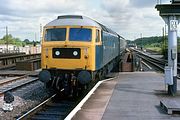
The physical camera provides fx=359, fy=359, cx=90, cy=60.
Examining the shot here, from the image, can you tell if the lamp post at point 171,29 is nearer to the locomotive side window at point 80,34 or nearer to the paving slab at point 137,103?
the paving slab at point 137,103

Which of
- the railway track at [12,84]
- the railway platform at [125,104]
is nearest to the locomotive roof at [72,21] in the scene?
the railway platform at [125,104]

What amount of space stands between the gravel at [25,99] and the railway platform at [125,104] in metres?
2.30

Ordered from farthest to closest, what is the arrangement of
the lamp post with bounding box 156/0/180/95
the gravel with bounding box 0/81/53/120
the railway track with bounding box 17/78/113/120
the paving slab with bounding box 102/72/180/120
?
the lamp post with bounding box 156/0/180/95
the gravel with bounding box 0/81/53/120
the railway track with bounding box 17/78/113/120
the paving slab with bounding box 102/72/180/120

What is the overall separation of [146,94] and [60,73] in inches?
133

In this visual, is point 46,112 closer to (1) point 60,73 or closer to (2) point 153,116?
(1) point 60,73

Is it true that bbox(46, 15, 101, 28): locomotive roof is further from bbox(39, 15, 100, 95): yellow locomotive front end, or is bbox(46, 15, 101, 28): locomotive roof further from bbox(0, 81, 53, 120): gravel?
bbox(0, 81, 53, 120): gravel

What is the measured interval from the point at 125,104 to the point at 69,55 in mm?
3878

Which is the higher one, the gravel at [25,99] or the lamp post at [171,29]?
the lamp post at [171,29]

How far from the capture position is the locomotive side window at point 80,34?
13.8m

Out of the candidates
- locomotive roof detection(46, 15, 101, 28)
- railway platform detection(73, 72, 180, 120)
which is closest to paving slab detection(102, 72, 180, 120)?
railway platform detection(73, 72, 180, 120)

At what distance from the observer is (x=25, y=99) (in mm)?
13828

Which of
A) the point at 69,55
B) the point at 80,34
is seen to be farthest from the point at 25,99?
the point at 80,34

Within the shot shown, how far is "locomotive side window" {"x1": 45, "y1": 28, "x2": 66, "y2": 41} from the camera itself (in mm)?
13914

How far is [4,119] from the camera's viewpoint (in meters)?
10.5
